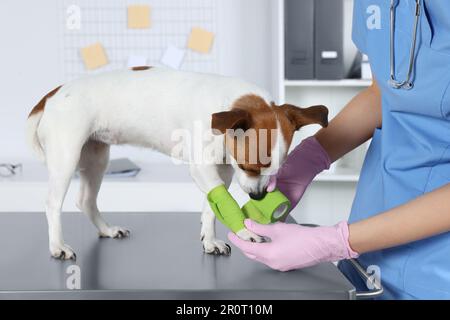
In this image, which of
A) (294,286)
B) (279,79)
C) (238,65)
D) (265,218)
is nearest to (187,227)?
(265,218)

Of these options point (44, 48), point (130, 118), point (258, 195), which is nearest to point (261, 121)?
point (258, 195)

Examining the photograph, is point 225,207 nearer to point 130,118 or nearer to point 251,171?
point 251,171

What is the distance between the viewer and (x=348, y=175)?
Answer: 263cm

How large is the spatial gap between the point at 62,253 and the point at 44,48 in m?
1.93

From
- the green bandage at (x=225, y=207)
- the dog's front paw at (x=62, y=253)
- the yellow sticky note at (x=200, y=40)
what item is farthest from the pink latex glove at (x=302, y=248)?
the yellow sticky note at (x=200, y=40)

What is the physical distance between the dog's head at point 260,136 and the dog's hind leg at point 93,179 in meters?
0.28

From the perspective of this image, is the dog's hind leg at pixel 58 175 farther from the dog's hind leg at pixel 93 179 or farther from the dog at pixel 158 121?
the dog's hind leg at pixel 93 179

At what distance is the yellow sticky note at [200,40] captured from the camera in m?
2.81

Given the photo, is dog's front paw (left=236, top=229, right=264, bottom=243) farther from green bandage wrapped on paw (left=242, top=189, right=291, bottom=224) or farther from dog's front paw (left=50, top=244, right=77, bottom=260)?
dog's front paw (left=50, top=244, right=77, bottom=260)

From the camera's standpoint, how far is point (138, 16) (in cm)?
280

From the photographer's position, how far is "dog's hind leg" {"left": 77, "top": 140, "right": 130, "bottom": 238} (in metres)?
1.22

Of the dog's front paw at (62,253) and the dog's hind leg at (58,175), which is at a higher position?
the dog's hind leg at (58,175)
